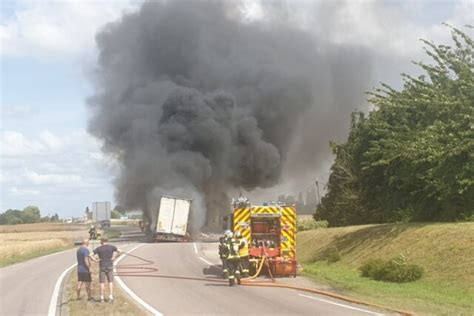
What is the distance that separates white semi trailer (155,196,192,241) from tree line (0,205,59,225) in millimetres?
123815

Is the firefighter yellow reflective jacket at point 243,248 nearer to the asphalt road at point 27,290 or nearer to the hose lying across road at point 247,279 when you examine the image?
the hose lying across road at point 247,279

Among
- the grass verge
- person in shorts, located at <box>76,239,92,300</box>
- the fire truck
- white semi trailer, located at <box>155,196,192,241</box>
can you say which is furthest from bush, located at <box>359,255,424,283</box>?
white semi trailer, located at <box>155,196,192,241</box>

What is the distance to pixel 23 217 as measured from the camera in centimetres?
17688

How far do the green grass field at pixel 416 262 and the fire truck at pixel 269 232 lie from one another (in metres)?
1.27

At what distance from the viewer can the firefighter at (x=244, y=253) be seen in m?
19.2

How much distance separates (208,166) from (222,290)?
45984 mm

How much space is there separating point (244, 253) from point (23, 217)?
170 metres

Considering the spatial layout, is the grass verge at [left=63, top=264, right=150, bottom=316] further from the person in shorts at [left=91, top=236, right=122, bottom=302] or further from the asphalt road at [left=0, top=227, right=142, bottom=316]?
the asphalt road at [left=0, top=227, right=142, bottom=316]

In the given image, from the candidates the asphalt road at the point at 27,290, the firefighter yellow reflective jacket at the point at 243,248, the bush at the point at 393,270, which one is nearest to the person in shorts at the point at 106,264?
the asphalt road at the point at 27,290

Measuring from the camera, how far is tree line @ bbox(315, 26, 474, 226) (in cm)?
2227

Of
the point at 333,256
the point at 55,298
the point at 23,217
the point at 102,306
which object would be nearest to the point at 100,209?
the point at 333,256

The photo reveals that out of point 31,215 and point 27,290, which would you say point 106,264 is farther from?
point 31,215

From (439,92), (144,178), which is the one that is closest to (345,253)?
(439,92)

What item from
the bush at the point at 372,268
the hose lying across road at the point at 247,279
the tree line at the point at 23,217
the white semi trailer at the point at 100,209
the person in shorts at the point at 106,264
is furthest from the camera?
the tree line at the point at 23,217
